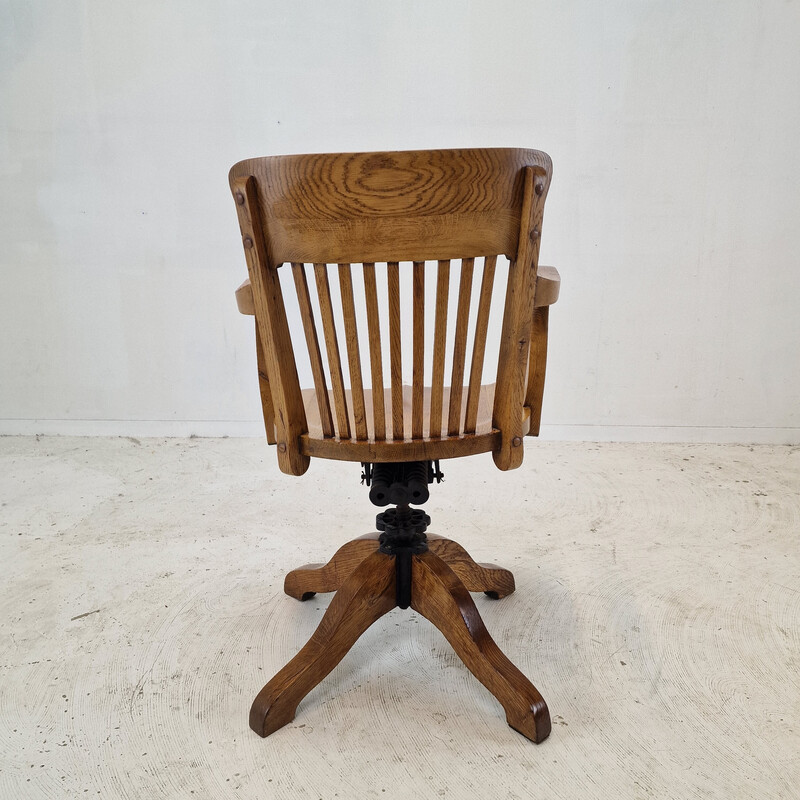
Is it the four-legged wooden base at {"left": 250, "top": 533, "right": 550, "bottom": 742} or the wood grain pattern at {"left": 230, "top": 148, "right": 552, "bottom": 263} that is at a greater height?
the wood grain pattern at {"left": 230, "top": 148, "right": 552, "bottom": 263}

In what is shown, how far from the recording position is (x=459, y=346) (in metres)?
1.27

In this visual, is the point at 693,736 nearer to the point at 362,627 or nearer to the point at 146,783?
the point at 362,627

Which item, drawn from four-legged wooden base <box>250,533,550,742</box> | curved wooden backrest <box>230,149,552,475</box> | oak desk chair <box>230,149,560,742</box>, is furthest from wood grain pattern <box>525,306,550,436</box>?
four-legged wooden base <box>250,533,550,742</box>

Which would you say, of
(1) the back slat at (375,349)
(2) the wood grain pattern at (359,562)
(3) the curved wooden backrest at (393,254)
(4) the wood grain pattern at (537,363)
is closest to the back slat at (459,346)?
(3) the curved wooden backrest at (393,254)

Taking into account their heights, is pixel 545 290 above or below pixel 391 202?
below

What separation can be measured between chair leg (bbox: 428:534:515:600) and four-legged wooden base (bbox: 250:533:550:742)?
19 cm

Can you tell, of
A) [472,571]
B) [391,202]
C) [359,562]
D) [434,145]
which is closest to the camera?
[391,202]

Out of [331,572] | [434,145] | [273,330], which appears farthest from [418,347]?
[434,145]

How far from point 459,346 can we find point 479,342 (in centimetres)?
4

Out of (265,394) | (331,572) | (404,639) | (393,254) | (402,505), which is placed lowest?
(404,639)

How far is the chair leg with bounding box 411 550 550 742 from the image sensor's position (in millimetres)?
1377

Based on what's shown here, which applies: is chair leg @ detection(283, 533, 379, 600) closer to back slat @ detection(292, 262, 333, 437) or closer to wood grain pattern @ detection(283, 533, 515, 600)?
wood grain pattern @ detection(283, 533, 515, 600)

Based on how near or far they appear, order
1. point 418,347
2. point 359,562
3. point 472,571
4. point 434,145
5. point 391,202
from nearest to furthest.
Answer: point 391,202 → point 418,347 → point 359,562 → point 472,571 → point 434,145

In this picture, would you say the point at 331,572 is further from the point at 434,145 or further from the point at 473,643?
the point at 434,145
